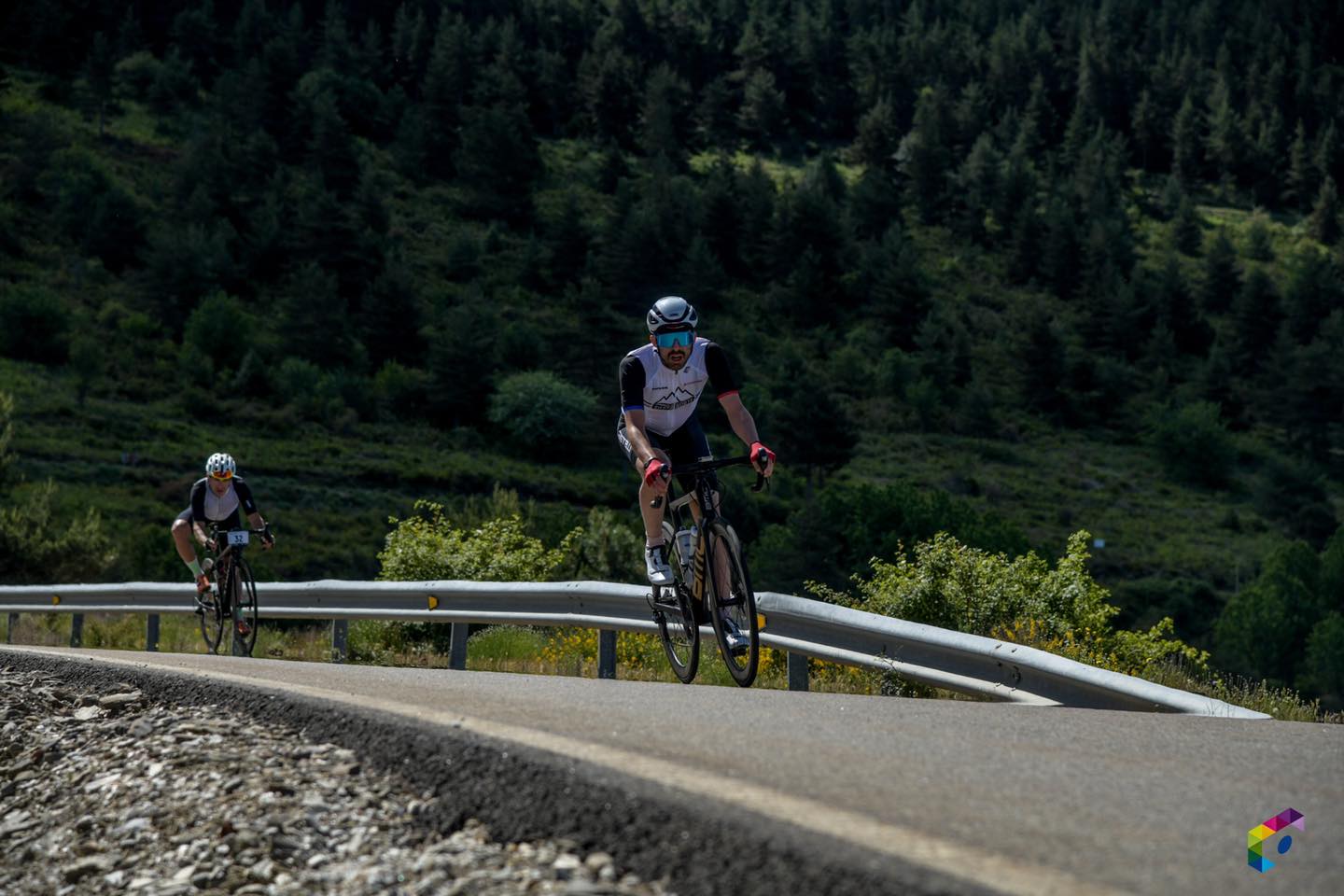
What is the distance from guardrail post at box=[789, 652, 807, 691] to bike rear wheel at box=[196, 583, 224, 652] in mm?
7212

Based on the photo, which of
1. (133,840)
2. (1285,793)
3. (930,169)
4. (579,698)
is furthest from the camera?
(930,169)

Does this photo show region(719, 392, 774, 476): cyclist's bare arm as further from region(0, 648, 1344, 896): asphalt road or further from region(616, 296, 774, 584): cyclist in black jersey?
region(0, 648, 1344, 896): asphalt road

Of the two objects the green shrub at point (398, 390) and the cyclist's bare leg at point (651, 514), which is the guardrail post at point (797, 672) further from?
the green shrub at point (398, 390)

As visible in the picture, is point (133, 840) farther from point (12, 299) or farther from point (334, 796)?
point (12, 299)

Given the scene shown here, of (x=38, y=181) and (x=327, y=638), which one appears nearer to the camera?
(x=327, y=638)

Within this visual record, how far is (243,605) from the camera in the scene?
1412 centimetres

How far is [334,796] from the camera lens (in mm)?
5082

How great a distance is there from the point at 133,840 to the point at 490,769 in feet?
4.73

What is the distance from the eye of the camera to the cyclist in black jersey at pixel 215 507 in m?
13.8

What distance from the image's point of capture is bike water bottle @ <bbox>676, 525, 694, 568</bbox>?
8281 mm

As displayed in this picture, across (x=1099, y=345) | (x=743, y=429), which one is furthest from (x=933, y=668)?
(x=1099, y=345)

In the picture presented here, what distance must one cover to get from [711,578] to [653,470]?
811 millimetres

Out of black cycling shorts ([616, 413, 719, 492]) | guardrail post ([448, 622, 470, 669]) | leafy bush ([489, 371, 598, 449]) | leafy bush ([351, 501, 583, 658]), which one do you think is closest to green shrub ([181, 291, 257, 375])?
leafy bush ([489, 371, 598, 449])

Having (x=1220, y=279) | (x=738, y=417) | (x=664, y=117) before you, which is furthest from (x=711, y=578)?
(x=664, y=117)
